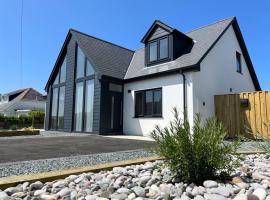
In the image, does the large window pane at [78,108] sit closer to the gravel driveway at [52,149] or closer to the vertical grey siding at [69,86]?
the vertical grey siding at [69,86]

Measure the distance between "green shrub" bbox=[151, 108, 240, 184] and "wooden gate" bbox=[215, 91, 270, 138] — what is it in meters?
7.27

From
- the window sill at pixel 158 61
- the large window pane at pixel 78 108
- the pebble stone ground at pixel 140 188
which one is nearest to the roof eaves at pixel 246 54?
the window sill at pixel 158 61

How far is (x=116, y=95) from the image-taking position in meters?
13.6

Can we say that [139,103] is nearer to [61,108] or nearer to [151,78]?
[151,78]

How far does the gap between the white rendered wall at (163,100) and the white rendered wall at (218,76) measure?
2.11 ft

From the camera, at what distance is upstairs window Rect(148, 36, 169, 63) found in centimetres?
1274

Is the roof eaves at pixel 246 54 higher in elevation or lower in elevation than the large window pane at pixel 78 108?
higher

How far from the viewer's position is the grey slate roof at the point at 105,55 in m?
13.7

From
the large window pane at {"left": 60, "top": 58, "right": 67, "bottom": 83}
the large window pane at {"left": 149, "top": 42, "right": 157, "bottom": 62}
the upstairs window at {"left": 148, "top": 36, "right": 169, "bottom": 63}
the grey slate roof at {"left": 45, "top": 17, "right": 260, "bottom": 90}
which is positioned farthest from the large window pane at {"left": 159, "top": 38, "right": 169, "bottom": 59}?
the large window pane at {"left": 60, "top": 58, "right": 67, "bottom": 83}

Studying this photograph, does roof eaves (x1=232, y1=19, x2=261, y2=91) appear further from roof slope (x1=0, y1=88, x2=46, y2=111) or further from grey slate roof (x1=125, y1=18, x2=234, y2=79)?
roof slope (x1=0, y1=88, x2=46, y2=111)

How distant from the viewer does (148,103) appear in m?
12.7

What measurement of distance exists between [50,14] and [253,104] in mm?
11141

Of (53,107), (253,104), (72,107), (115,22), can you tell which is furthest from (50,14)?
(253,104)

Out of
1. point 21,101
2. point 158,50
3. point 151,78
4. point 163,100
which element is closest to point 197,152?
point 163,100
